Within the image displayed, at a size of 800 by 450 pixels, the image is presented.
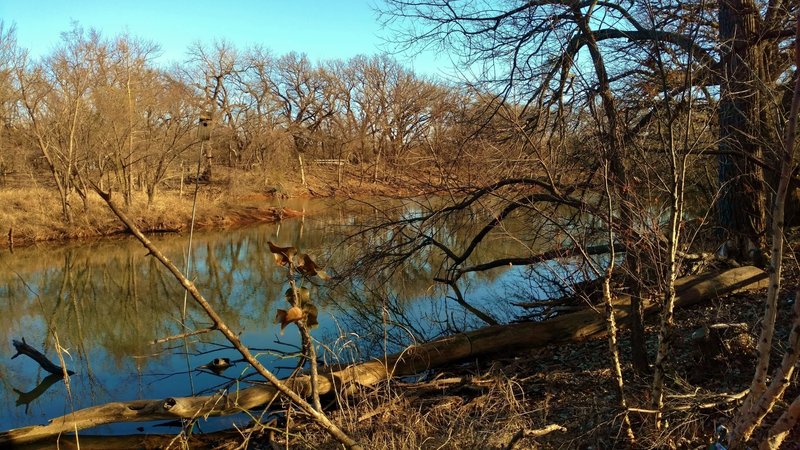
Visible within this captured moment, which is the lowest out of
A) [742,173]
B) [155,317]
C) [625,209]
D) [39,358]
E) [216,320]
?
[155,317]

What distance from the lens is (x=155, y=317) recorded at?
38.9 feet

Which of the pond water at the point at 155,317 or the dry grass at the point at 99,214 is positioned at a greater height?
the dry grass at the point at 99,214

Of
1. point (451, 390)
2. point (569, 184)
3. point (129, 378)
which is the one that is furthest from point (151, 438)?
point (569, 184)

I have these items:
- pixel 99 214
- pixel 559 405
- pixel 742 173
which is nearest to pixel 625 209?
pixel 559 405

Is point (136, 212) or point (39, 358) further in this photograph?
point (136, 212)

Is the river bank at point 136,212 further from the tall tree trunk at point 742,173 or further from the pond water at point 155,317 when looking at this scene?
the tall tree trunk at point 742,173

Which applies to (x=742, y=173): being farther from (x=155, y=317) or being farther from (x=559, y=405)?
(x=155, y=317)

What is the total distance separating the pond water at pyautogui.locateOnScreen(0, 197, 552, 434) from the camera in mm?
7500

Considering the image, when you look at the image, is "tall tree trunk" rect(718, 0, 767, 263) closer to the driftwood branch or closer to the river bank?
the driftwood branch

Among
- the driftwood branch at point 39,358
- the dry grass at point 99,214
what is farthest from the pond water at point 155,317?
the dry grass at point 99,214

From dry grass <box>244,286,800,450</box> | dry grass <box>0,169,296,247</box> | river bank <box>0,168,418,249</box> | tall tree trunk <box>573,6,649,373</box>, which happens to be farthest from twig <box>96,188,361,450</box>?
dry grass <box>0,169,296,247</box>

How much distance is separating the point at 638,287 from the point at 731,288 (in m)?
3.58

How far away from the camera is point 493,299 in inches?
434

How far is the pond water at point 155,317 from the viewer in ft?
24.6
